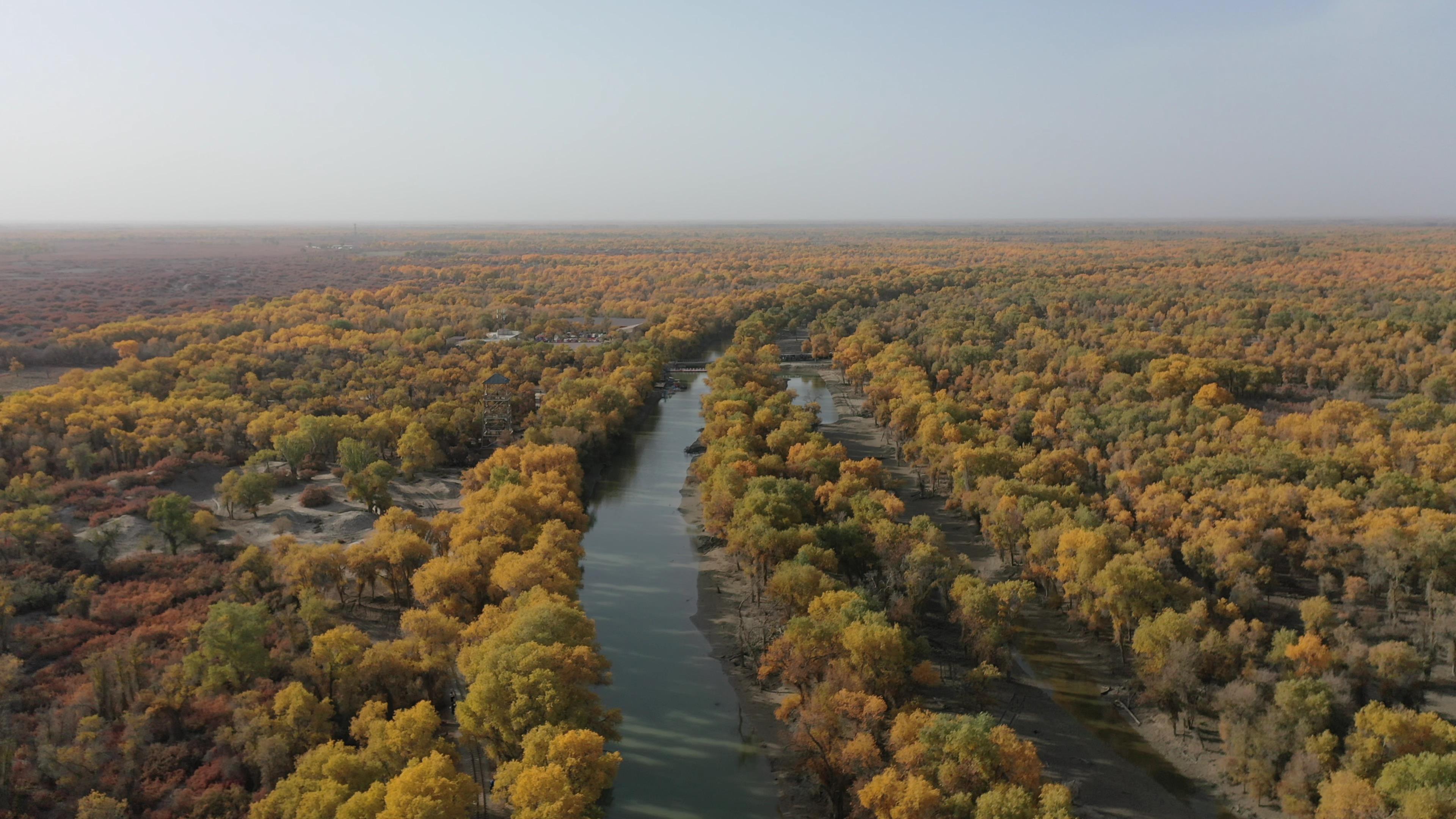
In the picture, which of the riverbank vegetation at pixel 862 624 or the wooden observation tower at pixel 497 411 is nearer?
the riverbank vegetation at pixel 862 624

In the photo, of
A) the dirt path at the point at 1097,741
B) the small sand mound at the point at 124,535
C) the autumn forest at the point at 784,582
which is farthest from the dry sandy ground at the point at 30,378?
the dirt path at the point at 1097,741

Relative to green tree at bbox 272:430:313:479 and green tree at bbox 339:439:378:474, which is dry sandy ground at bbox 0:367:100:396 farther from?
green tree at bbox 339:439:378:474

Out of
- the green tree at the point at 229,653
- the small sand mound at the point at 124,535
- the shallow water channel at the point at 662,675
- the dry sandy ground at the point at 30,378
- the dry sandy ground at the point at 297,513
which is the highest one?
the dry sandy ground at the point at 30,378

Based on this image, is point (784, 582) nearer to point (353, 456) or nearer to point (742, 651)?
point (742, 651)

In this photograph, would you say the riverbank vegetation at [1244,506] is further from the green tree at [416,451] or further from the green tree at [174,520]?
the green tree at [174,520]

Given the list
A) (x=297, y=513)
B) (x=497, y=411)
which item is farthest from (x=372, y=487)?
(x=497, y=411)

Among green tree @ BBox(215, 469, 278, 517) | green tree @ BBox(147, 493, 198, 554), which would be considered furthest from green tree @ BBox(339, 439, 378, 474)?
green tree @ BBox(147, 493, 198, 554)
